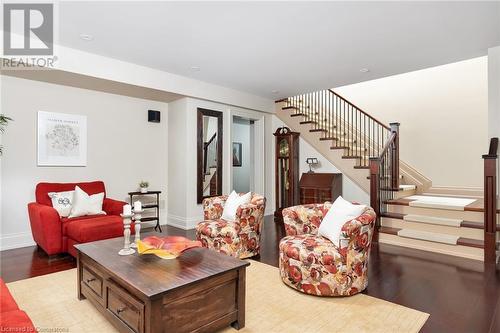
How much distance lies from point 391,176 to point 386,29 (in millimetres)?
2731

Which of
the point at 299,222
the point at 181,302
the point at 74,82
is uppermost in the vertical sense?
the point at 74,82

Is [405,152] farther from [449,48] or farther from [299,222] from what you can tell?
[299,222]

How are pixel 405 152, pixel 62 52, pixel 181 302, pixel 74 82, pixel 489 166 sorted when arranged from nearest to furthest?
pixel 181 302
pixel 489 166
pixel 62 52
pixel 74 82
pixel 405 152

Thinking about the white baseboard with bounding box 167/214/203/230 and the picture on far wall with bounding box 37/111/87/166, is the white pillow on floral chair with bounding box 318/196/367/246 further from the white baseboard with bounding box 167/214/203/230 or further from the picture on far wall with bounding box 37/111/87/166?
the picture on far wall with bounding box 37/111/87/166

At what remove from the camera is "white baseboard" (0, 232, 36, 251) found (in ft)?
12.9

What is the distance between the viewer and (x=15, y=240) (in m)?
4.02

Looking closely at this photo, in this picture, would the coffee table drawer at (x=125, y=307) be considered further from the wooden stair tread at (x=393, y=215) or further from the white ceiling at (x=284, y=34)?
the wooden stair tread at (x=393, y=215)

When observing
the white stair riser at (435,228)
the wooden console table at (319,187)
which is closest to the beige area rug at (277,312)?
the white stair riser at (435,228)

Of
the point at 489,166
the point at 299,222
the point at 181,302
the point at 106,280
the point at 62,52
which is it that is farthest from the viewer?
the point at 62,52

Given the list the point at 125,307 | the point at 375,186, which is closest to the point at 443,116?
the point at 375,186

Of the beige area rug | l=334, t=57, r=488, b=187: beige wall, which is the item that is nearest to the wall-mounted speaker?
the beige area rug

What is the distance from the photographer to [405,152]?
6484 millimetres

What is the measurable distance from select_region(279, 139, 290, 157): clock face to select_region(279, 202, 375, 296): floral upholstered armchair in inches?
148

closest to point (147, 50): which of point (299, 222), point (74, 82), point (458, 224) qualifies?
point (74, 82)
